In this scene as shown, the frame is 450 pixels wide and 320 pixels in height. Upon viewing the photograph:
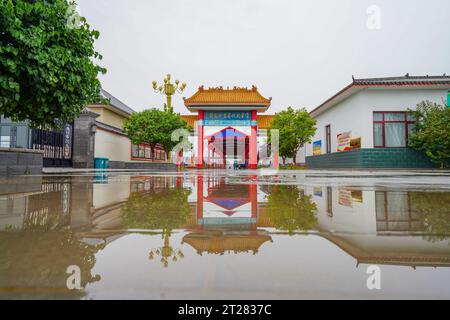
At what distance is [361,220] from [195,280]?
93 cm

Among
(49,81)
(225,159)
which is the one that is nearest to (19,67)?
(49,81)

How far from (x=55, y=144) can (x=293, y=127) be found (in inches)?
482

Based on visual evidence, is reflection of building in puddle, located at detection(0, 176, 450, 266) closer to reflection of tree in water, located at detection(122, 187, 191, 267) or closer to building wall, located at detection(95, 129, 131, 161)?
reflection of tree in water, located at detection(122, 187, 191, 267)

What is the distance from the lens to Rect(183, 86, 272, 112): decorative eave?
19.6m

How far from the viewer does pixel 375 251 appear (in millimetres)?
778

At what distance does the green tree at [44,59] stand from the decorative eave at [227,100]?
49.4 ft

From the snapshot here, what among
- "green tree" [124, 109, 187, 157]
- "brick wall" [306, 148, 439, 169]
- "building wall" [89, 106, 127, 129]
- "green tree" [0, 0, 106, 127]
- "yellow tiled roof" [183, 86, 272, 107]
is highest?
"yellow tiled roof" [183, 86, 272, 107]

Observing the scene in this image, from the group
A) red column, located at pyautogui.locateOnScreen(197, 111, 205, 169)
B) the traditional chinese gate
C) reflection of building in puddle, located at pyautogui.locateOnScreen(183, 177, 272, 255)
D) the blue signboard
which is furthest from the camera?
the blue signboard

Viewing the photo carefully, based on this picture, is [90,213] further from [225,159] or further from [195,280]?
[225,159]

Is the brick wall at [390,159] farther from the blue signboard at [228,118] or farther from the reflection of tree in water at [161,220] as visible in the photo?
the reflection of tree in water at [161,220]

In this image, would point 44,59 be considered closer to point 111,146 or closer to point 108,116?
point 111,146

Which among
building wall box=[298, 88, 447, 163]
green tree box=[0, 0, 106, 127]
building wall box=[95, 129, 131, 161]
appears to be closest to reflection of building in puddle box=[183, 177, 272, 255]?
green tree box=[0, 0, 106, 127]

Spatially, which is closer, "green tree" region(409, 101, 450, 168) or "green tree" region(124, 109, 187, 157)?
"green tree" region(409, 101, 450, 168)

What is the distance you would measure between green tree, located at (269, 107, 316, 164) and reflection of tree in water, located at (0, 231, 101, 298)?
15413mm
